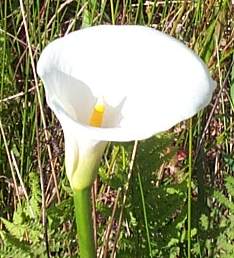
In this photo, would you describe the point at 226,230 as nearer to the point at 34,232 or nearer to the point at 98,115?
the point at 34,232

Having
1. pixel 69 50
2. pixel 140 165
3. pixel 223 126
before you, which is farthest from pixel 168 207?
pixel 69 50

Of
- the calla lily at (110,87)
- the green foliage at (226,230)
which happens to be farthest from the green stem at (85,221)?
the green foliage at (226,230)

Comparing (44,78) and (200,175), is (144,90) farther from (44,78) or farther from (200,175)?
(200,175)

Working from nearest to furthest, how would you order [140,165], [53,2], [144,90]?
1. [144,90]
2. [140,165]
3. [53,2]

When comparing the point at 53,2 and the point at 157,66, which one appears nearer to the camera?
the point at 157,66

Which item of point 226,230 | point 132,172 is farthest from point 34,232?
point 226,230

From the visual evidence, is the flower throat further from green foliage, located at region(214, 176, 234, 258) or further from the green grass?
green foliage, located at region(214, 176, 234, 258)
